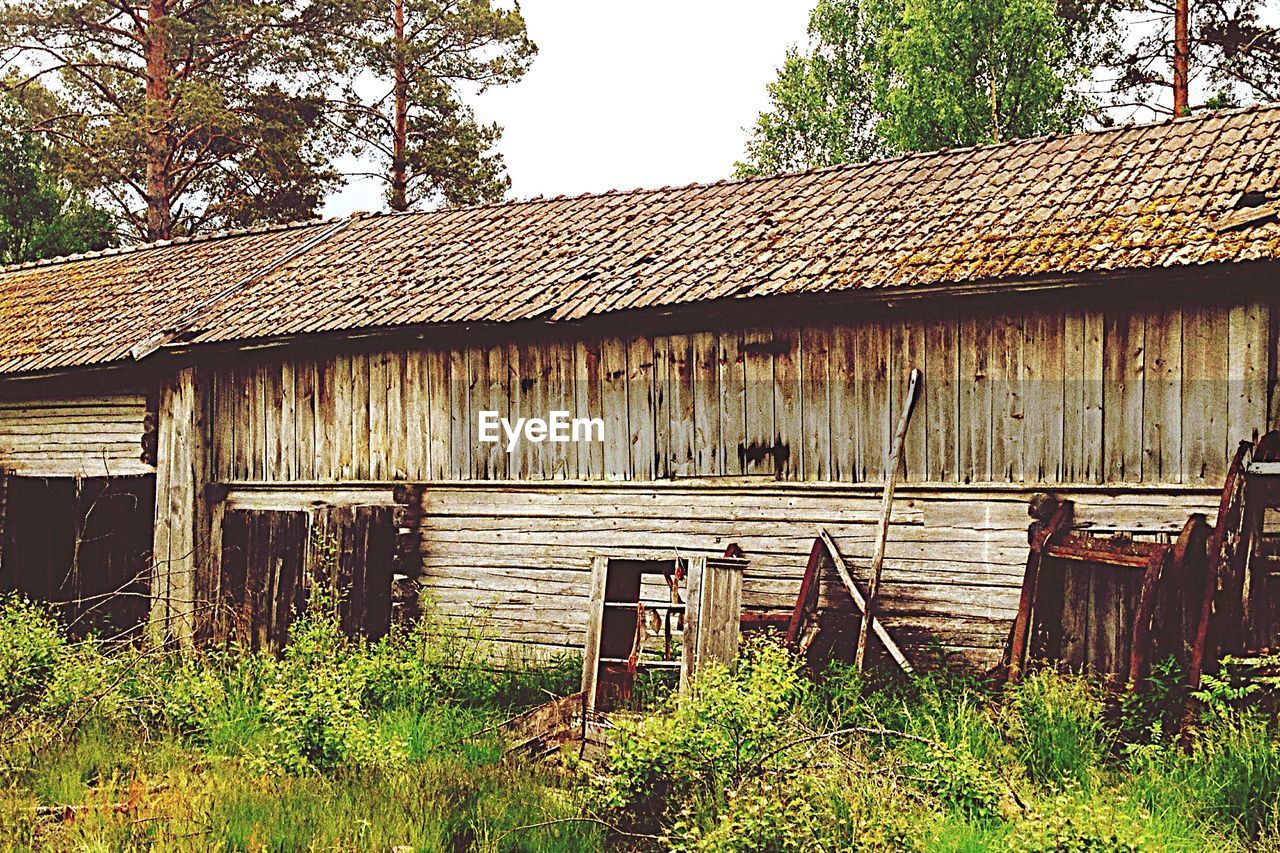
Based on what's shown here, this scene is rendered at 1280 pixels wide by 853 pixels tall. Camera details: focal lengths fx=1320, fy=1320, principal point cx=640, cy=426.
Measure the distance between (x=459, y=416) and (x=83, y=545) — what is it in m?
4.82

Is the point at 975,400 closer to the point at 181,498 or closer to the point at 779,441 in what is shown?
the point at 779,441

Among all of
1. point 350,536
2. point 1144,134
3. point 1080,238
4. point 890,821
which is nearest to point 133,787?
point 890,821

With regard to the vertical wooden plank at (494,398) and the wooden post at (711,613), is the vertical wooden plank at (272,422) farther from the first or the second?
the wooden post at (711,613)

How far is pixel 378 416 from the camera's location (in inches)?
487

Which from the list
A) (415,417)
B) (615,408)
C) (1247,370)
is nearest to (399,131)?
(415,417)

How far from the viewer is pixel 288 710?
25.6ft

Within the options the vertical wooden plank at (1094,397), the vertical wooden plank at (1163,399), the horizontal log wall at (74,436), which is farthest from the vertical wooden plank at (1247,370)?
the horizontal log wall at (74,436)

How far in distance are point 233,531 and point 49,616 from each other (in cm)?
245

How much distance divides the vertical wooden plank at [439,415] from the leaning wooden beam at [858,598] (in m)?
3.62

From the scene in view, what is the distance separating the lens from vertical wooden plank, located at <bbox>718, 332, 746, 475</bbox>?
10789 millimetres

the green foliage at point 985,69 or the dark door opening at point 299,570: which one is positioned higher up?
the green foliage at point 985,69

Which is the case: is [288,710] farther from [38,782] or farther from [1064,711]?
[1064,711]

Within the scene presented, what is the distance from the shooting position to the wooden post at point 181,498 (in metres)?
13.0

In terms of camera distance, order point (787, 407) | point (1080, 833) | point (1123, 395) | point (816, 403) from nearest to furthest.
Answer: point (1080, 833)
point (1123, 395)
point (816, 403)
point (787, 407)
